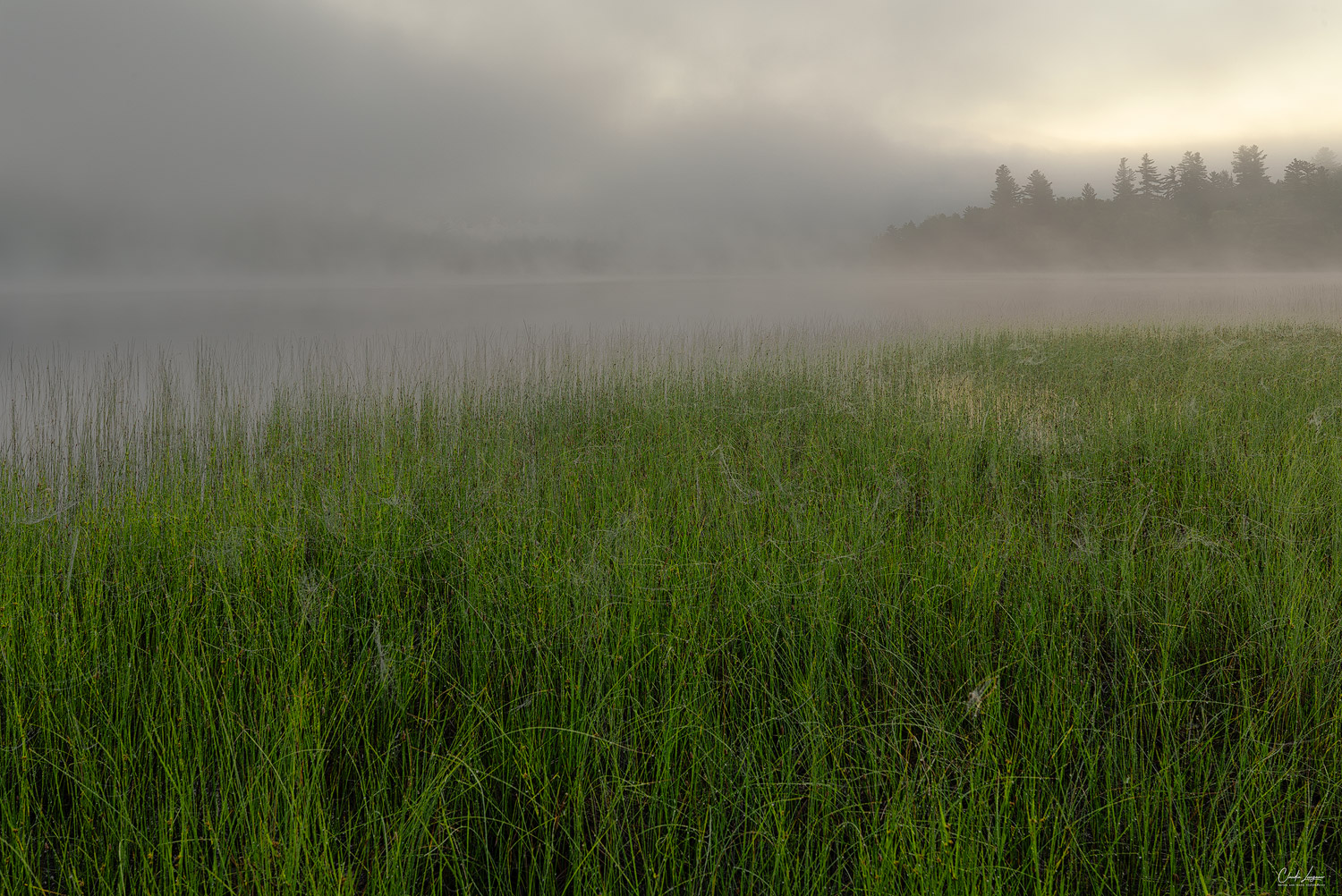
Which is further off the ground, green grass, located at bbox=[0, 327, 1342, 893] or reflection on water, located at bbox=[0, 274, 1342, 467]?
reflection on water, located at bbox=[0, 274, 1342, 467]

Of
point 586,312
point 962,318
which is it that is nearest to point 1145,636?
point 962,318

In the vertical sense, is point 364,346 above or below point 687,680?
above

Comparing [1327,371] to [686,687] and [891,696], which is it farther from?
[686,687]

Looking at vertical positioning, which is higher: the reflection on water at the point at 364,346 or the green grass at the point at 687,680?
the reflection on water at the point at 364,346

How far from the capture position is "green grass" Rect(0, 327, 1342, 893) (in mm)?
1743

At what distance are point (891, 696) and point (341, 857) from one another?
1748 mm

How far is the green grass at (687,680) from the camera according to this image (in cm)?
174

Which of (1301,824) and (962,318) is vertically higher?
(962,318)

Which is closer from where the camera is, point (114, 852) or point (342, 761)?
point (114, 852)

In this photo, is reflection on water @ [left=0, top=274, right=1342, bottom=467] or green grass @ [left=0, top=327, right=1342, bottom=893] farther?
reflection on water @ [left=0, top=274, right=1342, bottom=467]

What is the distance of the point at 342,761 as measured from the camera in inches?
82.8

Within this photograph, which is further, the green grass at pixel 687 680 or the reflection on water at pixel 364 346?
the reflection on water at pixel 364 346

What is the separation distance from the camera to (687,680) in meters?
2.38

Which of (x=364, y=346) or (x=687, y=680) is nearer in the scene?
(x=687, y=680)
